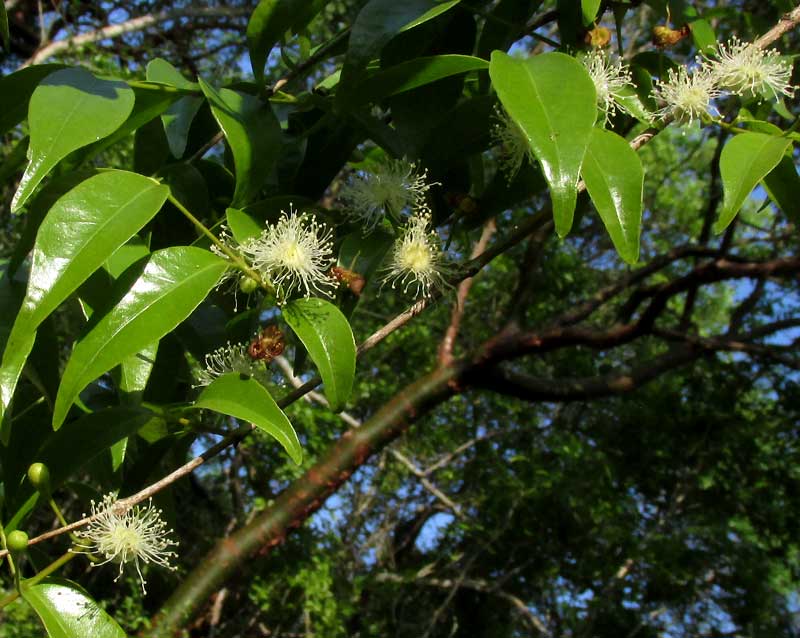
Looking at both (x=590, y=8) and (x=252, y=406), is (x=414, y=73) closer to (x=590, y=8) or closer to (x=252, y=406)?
(x=590, y=8)

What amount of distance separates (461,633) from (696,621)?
37.6 inches

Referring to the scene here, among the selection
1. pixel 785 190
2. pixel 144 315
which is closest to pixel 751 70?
pixel 785 190

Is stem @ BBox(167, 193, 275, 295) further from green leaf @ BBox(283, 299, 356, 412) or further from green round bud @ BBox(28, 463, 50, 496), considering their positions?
green round bud @ BBox(28, 463, 50, 496)

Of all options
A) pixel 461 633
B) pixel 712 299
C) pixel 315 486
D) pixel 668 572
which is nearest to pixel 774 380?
pixel 668 572

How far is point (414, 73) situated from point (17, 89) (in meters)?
0.28

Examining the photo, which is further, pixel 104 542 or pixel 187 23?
pixel 187 23

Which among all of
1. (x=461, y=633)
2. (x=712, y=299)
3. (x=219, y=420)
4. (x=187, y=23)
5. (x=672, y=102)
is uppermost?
(x=712, y=299)

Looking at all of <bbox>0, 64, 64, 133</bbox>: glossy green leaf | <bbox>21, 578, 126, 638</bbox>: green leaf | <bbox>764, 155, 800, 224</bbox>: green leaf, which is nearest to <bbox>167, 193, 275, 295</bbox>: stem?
<bbox>0, 64, 64, 133</bbox>: glossy green leaf

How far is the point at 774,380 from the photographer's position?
311 cm

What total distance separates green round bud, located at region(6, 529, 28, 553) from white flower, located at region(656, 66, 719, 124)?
1.69 feet

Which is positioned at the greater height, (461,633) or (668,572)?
(668,572)

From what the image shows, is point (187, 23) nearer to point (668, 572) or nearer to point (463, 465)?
point (463, 465)

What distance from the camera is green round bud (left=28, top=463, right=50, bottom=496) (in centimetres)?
51

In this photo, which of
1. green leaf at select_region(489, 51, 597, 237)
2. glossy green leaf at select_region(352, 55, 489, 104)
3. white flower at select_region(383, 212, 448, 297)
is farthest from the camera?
white flower at select_region(383, 212, 448, 297)
